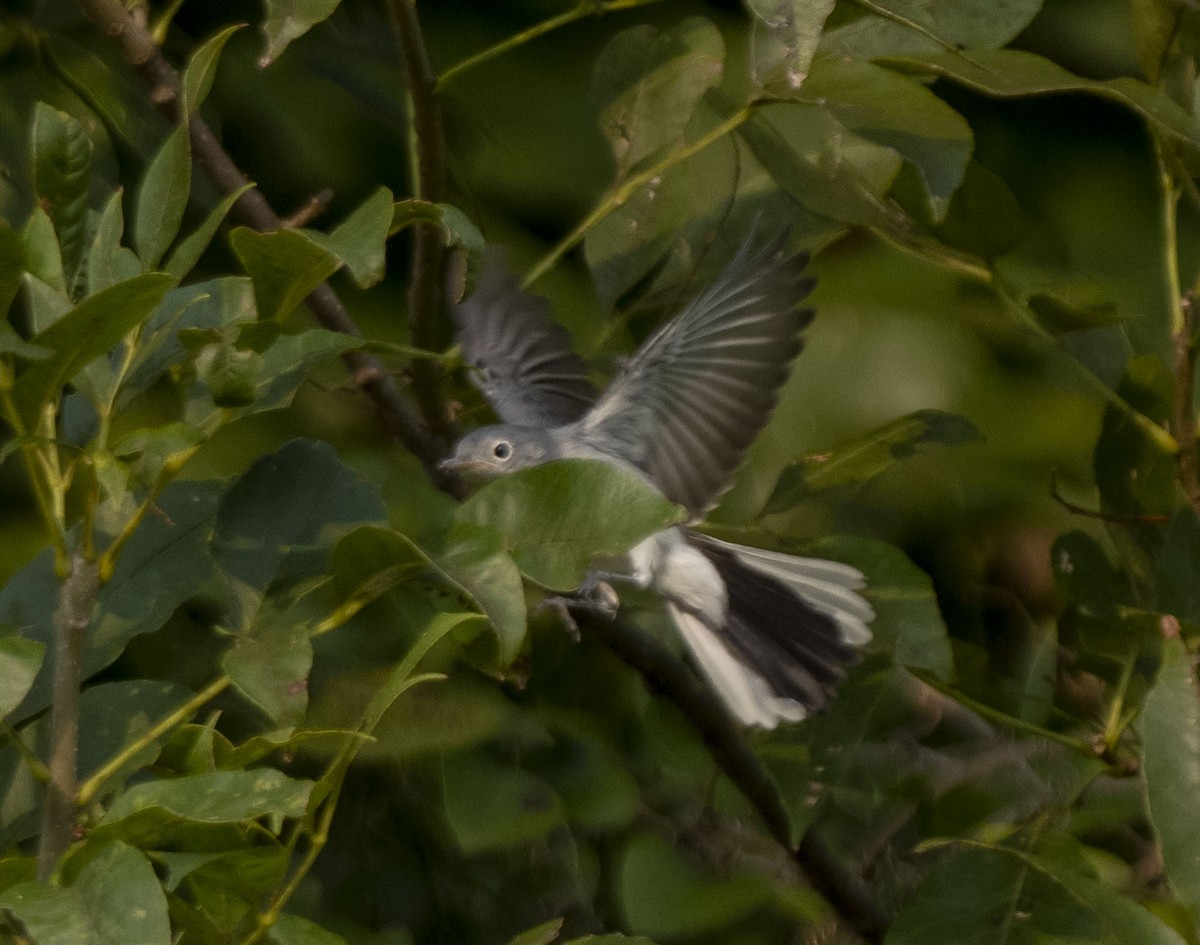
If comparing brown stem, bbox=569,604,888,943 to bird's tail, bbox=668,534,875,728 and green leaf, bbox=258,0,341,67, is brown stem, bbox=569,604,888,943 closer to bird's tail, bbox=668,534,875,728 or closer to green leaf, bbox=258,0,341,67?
bird's tail, bbox=668,534,875,728

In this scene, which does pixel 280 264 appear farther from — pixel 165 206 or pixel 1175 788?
pixel 1175 788

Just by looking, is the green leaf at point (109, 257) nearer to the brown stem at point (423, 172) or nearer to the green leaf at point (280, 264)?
the green leaf at point (280, 264)

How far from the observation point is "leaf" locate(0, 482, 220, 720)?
1119mm

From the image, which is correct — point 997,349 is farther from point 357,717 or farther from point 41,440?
point 41,440

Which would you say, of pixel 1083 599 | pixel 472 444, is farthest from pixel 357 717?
pixel 1083 599

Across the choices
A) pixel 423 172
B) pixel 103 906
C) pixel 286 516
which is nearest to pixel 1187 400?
pixel 423 172

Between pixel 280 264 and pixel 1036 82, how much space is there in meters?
0.57

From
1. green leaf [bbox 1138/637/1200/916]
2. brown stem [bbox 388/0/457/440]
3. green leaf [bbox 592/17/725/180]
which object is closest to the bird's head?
brown stem [bbox 388/0/457/440]

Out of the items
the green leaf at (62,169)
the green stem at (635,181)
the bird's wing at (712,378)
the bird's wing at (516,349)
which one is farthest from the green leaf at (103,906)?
the bird's wing at (516,349)

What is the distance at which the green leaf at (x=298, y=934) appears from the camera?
0.93 m

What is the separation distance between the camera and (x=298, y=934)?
0.93m

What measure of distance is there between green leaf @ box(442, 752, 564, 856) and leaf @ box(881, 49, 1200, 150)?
0.68 metres

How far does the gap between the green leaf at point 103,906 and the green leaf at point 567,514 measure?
0.27 meters

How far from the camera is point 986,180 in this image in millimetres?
1510
